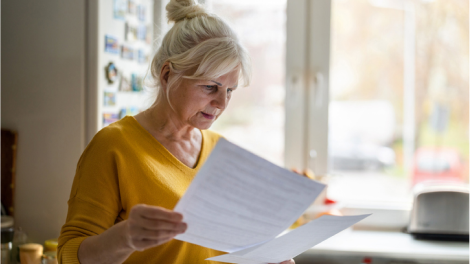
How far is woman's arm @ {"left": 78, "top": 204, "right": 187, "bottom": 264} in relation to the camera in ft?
1.99

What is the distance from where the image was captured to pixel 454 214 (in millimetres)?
1549

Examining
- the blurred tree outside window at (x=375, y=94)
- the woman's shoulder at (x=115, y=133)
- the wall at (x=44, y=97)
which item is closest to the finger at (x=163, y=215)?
the woman's shoulder at (x=115, y=133)

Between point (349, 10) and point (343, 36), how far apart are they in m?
0.12

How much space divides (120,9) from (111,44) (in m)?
0.14

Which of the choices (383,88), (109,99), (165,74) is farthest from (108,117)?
(383,88)

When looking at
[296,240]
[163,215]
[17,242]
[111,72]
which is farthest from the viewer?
[111,72]

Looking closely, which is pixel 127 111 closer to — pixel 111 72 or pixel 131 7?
pixel 111 72

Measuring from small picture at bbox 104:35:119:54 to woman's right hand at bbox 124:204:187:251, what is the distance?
940 mm

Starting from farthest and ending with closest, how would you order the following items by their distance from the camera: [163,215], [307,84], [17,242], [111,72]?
[307,84], [111,72], [17,242], [163,215]

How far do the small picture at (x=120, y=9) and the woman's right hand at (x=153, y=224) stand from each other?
1.03 metres

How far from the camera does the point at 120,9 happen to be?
145 cm

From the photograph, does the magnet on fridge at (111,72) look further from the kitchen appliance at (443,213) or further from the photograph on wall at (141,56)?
the kitchen appliance at (443,213)

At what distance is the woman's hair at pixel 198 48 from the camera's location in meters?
0.92

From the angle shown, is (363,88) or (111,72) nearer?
(111,72)
